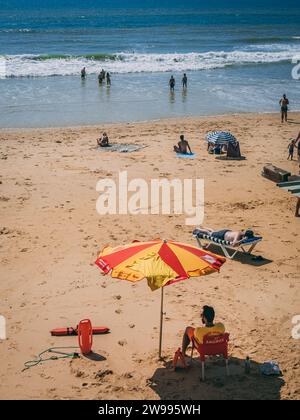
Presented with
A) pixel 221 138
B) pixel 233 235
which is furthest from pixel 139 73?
pixel 233 235

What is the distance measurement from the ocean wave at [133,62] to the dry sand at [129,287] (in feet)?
79.1

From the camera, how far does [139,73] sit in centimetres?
3981

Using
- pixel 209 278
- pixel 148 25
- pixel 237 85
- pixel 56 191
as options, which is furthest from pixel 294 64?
pixel 148 25

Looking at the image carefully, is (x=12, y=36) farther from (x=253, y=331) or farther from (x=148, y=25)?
(x=253, y=331)

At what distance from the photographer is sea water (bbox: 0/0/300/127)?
26.5 meters

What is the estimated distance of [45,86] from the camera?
3306cm

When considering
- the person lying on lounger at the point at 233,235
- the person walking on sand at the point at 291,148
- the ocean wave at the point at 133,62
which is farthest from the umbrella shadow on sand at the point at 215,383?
the ocean wave at the point at 133,62

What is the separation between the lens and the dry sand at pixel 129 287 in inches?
276

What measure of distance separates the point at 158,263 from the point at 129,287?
2.94m

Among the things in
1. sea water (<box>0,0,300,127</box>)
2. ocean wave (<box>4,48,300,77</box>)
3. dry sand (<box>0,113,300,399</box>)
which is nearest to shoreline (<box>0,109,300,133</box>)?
sea water (<box>0,0,300,127</box>)

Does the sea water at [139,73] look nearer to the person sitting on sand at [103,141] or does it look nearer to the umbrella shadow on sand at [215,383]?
the person sitting on sand at [103,141]

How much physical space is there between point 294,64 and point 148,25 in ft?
169

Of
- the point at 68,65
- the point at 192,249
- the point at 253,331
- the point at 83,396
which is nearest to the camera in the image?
the point at 83,396

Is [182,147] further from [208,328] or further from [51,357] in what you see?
[208,328]
